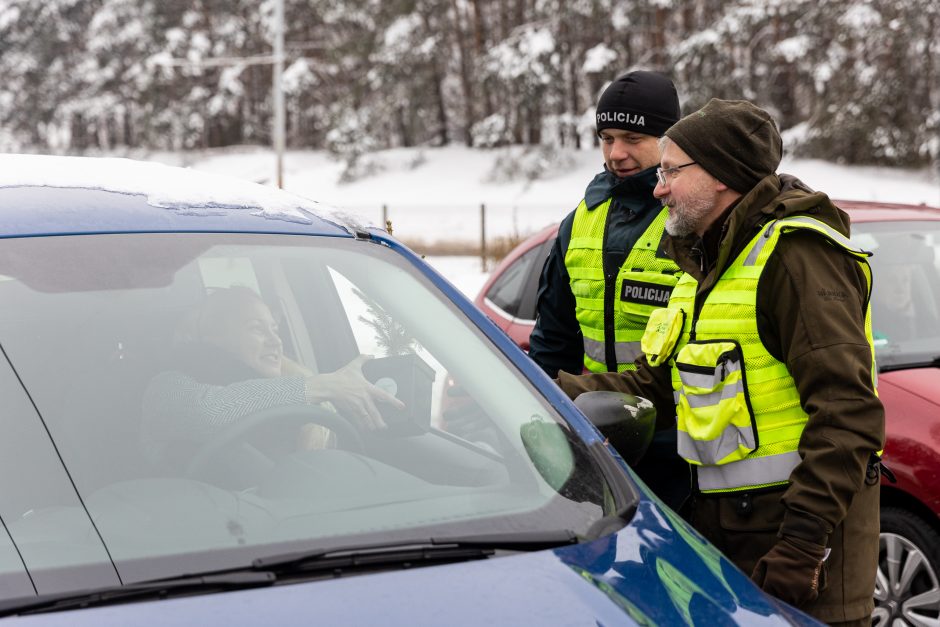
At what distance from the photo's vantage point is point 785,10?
29062 mm

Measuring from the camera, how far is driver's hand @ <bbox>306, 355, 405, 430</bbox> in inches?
92.8

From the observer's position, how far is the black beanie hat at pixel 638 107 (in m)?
3.44

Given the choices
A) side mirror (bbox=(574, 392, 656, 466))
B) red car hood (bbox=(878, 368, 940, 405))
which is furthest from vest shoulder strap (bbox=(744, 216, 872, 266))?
red car hood (bbox=(878, 368, 940, 405))

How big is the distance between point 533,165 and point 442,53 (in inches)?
260

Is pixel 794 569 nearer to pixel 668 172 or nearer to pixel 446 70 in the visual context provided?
pixel 668 172

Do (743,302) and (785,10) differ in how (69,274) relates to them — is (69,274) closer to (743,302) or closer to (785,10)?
(743,302)

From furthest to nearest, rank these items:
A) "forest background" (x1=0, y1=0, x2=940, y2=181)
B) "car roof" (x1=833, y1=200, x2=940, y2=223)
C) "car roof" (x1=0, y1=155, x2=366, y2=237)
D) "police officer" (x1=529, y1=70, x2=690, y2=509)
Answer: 1. "forest background" (x1=0, y1=0, x2=940, y2=181)
2. "car roof" (x1=833, y1=200, x2=940, y2=223)
3. "police officer" (x1=529, y1=70, x2=690, y2=509)
4. "car roof" (x1=0, y1=155, x2=366, y2=237)

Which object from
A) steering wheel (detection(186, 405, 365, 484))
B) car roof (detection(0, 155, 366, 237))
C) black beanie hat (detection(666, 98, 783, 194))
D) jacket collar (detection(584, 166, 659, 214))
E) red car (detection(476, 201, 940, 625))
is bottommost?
red car (detection(476, 201, 940, 625))

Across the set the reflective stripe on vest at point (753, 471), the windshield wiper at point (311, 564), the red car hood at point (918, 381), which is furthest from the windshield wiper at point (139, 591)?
the red car hood at point (918, 381)

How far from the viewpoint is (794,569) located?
2.46 m

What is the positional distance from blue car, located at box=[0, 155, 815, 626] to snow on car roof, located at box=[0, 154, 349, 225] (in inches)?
0.4

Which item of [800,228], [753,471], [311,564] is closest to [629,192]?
[800,228]

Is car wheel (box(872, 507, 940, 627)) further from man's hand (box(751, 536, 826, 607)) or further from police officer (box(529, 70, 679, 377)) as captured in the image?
man's hand (box(751, 536, 826, 607))

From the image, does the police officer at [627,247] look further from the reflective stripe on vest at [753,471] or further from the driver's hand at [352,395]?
the driver's hand at [352,395]
